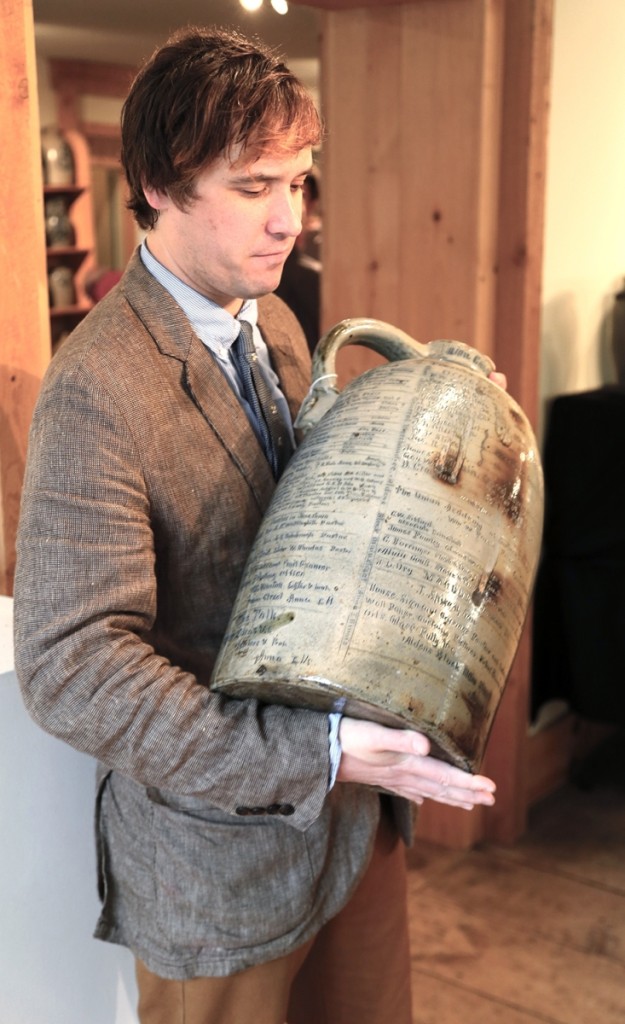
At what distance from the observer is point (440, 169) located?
2.20 metres

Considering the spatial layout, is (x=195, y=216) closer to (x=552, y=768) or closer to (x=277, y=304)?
(x=277, y=304)

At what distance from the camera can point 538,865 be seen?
8.00 ft

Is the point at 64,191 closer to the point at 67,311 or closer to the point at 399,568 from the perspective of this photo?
the point at 67,311

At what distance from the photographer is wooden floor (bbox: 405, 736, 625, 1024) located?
1983mm

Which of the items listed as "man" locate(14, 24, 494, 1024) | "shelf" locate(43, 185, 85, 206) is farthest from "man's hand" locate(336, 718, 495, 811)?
"shelf" locate(43, 185, 85, 206)

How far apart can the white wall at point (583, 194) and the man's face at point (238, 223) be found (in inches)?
58.1

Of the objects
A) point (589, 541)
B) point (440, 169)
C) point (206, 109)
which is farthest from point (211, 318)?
point (589, 541)

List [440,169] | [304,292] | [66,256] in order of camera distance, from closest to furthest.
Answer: [440,169] < [304,292] < [66,256]

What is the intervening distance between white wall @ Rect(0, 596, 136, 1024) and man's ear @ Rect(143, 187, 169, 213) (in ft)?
1.65

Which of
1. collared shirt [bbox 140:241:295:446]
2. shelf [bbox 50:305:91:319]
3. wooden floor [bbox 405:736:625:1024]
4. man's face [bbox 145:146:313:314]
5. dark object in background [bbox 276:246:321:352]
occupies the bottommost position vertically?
wooden floor [bbox 405:736:625:1024]

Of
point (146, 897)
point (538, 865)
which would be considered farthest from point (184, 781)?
point (538, 865)

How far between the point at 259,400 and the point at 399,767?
1.39 feet

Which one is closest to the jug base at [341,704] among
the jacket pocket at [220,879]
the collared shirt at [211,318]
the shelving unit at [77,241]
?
the jacket pocket at [220,879]

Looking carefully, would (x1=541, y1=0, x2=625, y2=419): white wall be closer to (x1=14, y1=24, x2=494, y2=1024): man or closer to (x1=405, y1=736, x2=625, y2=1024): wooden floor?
(x1=405, y1=736, x2=625, y2=1024): wooden floor
